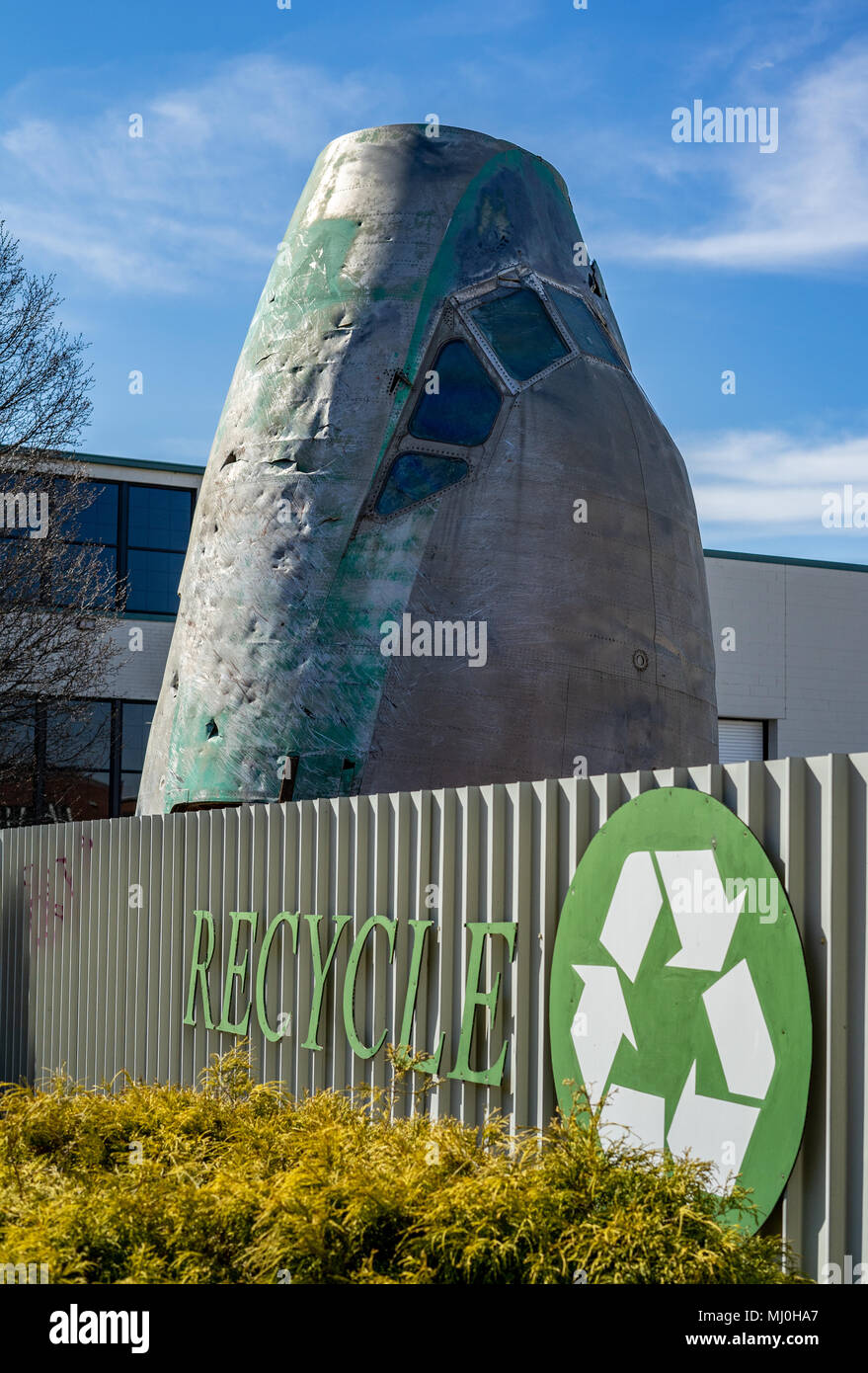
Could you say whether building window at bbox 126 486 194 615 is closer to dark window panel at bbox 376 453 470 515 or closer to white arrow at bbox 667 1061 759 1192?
dark window panel at bbox 376 453 470 515

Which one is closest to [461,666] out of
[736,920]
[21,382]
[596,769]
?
[596,769]

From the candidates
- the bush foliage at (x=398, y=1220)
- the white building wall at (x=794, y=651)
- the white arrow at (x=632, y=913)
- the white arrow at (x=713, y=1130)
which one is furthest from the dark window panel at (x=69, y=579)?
the white arrow at (x=713, y=1130)

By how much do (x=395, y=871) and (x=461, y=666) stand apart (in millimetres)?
3505

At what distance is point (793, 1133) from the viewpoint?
4.45m

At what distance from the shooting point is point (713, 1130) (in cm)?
484

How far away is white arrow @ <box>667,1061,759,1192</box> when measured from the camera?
4703 millimetres

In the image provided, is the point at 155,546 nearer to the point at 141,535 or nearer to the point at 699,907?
the point at 141,535

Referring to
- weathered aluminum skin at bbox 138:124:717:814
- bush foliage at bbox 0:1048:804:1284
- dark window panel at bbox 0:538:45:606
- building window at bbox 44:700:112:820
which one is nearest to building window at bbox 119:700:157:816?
building window at bbox 44:700:112:820

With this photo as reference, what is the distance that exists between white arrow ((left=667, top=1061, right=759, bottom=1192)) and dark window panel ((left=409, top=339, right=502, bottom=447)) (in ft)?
22.0

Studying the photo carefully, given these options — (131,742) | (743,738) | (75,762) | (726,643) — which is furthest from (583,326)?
(743,738)

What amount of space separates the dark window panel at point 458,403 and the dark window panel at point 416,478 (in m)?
0.19

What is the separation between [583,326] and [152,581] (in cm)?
1657

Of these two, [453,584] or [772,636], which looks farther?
[772,636]
